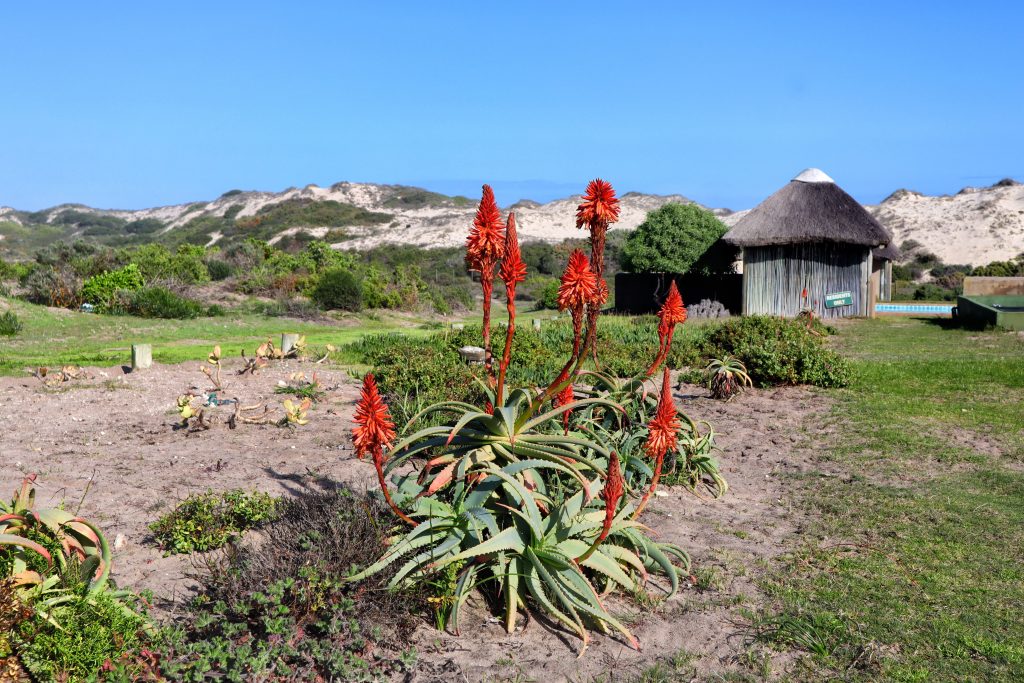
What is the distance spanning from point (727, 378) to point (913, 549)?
4.30 meters

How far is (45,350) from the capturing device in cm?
1324

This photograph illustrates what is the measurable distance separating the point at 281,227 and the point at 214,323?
5270cm

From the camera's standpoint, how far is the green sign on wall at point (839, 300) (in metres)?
21.4

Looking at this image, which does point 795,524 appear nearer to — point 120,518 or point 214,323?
point 120,518

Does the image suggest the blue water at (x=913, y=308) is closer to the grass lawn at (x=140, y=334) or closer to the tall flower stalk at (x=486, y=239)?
the grass lawn at (x=140, y=334)

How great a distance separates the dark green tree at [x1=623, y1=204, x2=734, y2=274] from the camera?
80.7 feet

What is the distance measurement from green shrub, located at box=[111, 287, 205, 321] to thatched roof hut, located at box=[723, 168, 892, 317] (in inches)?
565

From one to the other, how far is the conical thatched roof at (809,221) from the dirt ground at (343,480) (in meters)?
12.6

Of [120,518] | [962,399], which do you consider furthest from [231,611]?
[962,399]

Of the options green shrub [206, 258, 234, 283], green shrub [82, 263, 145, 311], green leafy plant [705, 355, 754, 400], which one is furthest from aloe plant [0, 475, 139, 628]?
green shrub [206, 258, 234, 283]

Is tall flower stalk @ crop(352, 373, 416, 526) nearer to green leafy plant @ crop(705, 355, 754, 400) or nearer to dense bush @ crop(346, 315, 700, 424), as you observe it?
dense bush @ crop(346, 315, 700, 424)

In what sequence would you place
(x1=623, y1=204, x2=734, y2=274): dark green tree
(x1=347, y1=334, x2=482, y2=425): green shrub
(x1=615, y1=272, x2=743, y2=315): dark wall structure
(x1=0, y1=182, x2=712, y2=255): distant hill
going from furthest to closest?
(x1=0, y1=182, x2=712, y2=255): distant hill, (x1=623, y1=204, x2=734, y2=274): dark green tree, (x1=615, y1=272, x2=743, y2=315): dark wall structure, (x1=347, y1=334, x2=482, y2=425): green shrub

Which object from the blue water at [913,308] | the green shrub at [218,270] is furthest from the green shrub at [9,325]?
the blue water at [913,308]

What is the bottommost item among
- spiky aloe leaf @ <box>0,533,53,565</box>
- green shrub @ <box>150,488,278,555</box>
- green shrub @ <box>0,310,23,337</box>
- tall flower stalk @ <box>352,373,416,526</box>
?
green shrub @ <box>150,488,278,555</box>
